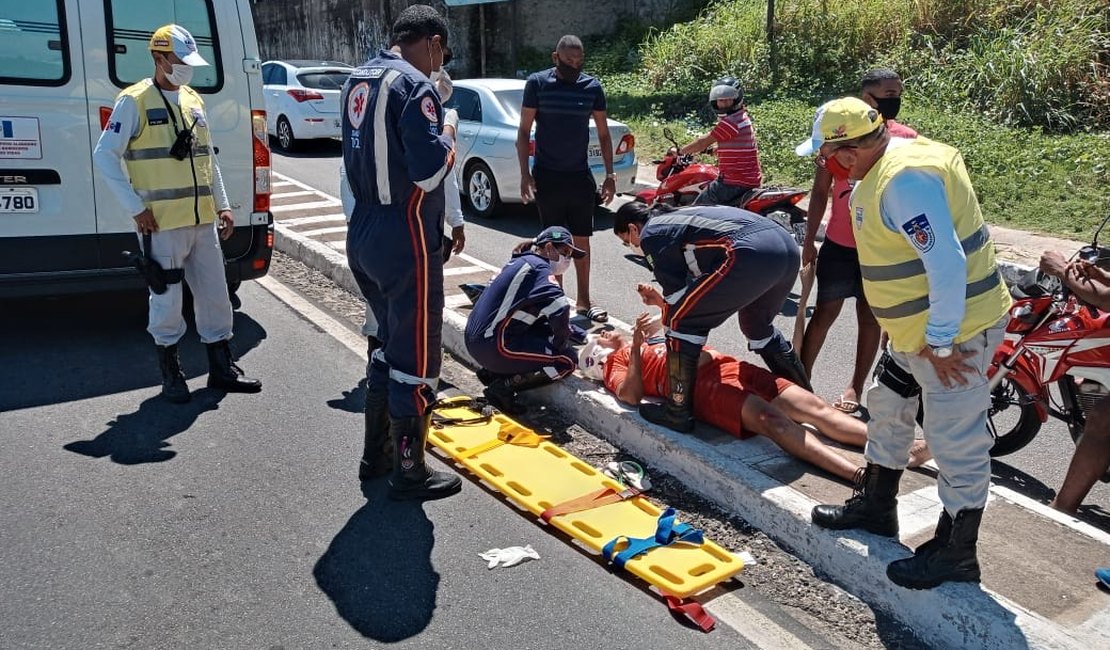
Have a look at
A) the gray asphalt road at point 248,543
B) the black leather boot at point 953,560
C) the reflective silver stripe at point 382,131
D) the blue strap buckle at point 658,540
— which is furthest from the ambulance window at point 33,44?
the black leather boot at point 953,560

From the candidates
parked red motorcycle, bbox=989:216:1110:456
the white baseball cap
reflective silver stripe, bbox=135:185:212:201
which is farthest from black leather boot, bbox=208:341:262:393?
parked red motorcycle, bbox=989:216:1110:456

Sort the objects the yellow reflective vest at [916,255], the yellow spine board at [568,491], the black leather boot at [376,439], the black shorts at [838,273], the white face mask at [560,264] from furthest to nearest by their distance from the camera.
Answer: the white face mask at [560,264], the black shorts at [838,273], the black leather boot at [376,439], the yellow spine board at [568,491], the yellow reflective vest at [916,255]

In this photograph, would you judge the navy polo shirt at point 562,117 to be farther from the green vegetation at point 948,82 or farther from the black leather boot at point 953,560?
the green vegetation at point 948,82

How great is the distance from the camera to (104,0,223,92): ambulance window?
20.3 ft

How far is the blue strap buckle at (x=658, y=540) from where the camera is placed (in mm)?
3896

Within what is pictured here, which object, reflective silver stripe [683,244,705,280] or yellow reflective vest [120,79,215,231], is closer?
reflective silver stripe [683,244,705,280]

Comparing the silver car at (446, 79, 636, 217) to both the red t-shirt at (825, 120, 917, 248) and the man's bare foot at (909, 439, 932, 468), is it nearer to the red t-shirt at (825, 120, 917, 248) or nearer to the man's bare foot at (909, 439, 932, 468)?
the red t-shirt at (825, 120, 917, 248)

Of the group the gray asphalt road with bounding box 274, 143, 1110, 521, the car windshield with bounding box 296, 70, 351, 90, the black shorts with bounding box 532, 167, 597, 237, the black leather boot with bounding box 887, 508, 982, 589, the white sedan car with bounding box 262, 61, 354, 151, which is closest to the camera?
the black leather boot with bounding box 887, 508, 982, 589

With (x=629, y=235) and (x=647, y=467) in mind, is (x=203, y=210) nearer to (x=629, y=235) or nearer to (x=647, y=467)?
(x=629, y=235)

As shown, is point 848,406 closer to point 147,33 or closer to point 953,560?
point 953,560

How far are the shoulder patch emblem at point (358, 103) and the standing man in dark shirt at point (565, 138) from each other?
9.18 feet

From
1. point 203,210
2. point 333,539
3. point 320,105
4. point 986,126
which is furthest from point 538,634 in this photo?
point 320,105

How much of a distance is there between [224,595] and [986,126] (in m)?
11.7

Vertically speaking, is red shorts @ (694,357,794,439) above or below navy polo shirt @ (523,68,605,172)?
below
